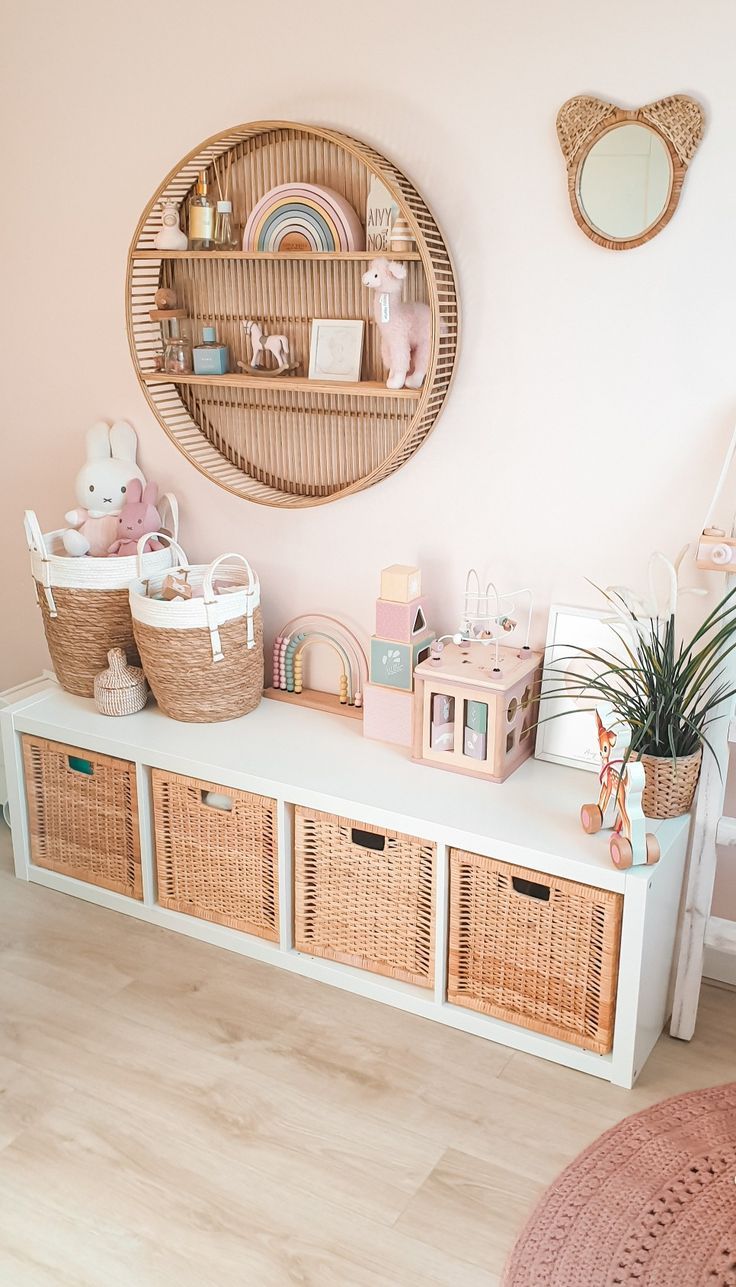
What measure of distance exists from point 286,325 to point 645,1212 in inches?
69.1

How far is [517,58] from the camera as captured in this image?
204 centimetres

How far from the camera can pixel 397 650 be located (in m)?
2.31

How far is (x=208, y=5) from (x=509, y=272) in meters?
0.86

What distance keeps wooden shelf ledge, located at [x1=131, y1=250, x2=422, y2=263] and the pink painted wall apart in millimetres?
132

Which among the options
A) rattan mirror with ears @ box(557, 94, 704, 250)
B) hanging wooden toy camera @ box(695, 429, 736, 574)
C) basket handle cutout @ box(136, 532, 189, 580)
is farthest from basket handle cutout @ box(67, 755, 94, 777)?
rattan mirror with ears @ box(557, 94, 704, 250)

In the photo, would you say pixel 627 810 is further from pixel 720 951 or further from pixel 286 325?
pixel 286 325

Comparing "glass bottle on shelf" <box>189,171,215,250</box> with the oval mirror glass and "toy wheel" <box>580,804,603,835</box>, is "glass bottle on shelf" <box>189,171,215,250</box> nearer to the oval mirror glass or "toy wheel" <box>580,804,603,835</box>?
the oval mirror glass

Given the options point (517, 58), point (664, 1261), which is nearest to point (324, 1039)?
point (664, 1261)

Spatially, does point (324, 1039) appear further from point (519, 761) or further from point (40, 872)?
point (40, 872)

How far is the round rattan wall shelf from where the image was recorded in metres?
2.19

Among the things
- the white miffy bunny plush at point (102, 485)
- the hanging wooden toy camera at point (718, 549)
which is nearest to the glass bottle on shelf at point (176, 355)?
the white miffy bunny plush at point (102, 485)

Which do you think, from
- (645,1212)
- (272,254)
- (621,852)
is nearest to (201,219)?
(272,254)

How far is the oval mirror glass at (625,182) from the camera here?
1.93 m

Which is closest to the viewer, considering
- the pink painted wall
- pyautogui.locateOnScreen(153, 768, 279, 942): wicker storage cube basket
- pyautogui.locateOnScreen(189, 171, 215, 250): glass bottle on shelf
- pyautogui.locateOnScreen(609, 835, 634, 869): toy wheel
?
pyautogui.locateOnScreen(609, 835, 634, 869): toy wheel
